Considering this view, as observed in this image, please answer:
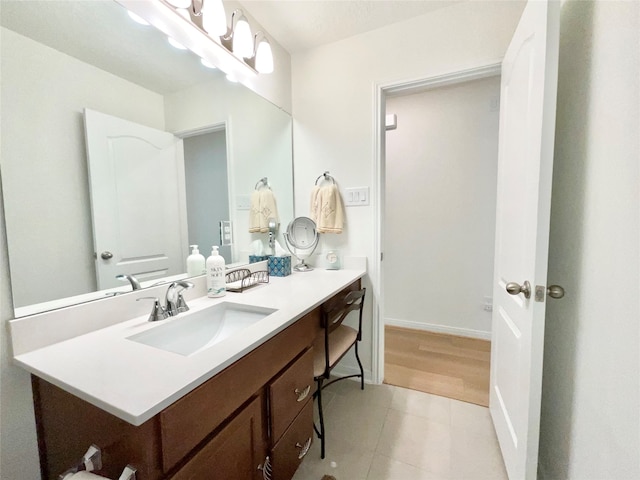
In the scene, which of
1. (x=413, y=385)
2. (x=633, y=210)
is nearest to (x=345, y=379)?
(x=413, y=385)

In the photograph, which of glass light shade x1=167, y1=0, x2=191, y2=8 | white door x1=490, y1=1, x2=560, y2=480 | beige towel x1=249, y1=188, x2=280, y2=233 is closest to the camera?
white door x1=490, y1=1, x2=560, y2=480

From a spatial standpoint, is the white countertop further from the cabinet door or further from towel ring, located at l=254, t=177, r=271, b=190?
towel ring, located at l=254, t=177, r=271, b=190

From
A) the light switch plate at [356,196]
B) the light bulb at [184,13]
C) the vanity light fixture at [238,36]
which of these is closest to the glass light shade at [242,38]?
the vanity light fixture at [238,36]

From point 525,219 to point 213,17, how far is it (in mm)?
1512

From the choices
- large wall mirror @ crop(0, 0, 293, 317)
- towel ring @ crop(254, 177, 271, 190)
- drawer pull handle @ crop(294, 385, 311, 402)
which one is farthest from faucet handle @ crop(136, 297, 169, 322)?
towel ring @ crop(254, 177, 271, 190)

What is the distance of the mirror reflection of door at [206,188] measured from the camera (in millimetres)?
1313

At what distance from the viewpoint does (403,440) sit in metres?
1.37

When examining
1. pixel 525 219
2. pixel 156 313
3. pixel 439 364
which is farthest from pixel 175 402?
pixel 439 364

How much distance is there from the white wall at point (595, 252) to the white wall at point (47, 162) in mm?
1515

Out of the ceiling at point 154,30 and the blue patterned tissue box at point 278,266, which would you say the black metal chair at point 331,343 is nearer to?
the blue patterned tissue box at point 278,266

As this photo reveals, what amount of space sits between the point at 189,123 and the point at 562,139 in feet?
4.96

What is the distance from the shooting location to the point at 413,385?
1815mm

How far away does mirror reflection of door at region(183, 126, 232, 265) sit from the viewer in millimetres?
1313

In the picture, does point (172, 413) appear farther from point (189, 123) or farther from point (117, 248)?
point (189, 123)
